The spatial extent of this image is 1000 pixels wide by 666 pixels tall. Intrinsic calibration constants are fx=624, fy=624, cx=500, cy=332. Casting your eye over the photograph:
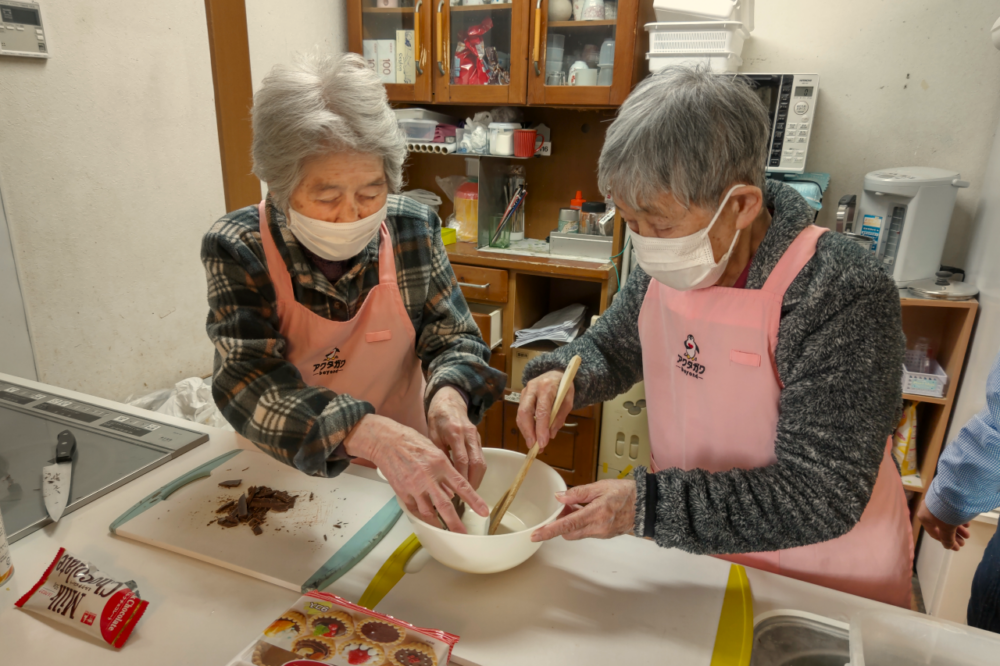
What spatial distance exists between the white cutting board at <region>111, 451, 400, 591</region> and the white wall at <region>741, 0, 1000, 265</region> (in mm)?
2170

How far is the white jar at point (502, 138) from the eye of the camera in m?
2.45

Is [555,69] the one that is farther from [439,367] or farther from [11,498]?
[11,498]

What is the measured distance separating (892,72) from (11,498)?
9.19 feet

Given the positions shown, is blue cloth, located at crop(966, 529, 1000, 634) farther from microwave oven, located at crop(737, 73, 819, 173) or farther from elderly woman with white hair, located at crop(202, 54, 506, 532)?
microwave oven, located at crop(737, 73, 819, 173)

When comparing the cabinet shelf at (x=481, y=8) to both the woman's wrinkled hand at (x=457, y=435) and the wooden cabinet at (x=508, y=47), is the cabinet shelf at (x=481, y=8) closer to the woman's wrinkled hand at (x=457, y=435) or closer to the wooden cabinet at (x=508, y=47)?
the wooden cabinet at (x=508, y=47)

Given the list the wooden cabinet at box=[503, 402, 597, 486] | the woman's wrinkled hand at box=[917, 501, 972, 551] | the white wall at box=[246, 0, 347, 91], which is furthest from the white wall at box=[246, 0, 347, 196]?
the woman's wrinkled hand at box=[917, 501, 972, 551]

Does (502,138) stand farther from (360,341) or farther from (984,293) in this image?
(984,293)

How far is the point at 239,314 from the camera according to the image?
107 centimetres

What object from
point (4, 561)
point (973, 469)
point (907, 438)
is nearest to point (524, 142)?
point (907, 438)

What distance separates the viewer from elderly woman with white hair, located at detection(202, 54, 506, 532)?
96 cm

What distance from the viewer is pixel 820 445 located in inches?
32.9

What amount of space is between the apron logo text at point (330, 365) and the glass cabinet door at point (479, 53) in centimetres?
153

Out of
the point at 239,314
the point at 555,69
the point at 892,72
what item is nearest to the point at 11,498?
the point at 239,314

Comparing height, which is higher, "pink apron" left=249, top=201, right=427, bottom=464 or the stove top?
"pink apron" left=249, top=201, right=427, bottom=464
